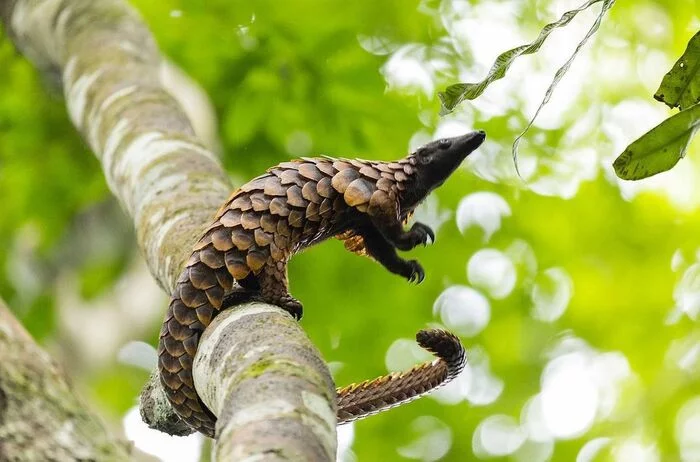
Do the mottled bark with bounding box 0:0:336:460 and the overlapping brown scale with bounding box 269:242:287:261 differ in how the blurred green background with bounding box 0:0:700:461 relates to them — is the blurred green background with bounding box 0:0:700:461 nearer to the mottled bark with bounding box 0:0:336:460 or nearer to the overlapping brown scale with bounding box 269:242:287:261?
the mottled bark with bounding box 0:0:336:460

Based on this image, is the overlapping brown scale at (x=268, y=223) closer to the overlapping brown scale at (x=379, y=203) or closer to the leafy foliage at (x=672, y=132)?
the overlapping brown scale at (x=379, y=203)

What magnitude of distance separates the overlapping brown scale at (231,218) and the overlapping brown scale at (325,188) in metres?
0.14

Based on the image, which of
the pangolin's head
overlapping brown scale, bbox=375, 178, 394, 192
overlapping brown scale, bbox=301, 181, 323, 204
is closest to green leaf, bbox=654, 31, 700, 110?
the pangolin's head

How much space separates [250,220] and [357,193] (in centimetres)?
20

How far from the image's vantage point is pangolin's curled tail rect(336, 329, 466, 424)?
1.46m

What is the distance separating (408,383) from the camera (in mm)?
1522

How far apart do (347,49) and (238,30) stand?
514mm

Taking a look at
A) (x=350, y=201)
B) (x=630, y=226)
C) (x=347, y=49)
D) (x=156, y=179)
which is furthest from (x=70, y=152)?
(x=630, y=226)

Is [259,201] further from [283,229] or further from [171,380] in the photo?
[171,380]

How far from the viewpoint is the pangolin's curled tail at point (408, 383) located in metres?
1.46

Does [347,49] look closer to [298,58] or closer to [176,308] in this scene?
[298,58]

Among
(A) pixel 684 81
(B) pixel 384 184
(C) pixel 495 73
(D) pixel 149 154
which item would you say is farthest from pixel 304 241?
(A) pixel 684 81

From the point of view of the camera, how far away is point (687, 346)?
13.2 feet

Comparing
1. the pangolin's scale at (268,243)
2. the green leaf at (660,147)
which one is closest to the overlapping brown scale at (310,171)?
the pangolin's scale at (268,243)
